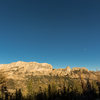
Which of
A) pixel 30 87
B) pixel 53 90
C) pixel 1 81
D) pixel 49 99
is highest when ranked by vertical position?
pixel 1 81

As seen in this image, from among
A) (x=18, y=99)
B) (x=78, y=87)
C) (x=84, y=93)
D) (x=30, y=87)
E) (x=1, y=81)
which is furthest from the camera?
(x=78, y=87)

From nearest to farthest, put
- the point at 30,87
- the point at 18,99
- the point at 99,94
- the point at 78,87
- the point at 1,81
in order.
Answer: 1. the point at 1,81
2. the point at 30,87
3. the point at 18,99
4. the point at 99,94
5. the point at 78,87

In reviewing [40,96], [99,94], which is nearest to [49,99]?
[40,96]

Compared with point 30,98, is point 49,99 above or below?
below

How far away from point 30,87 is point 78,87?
37611mm

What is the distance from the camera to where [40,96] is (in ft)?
205

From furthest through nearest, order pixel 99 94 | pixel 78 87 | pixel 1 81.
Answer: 1. pixel 78 87
2. pixel 99 94
3. pixel 1 81

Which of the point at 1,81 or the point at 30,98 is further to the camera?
the point at 30,98

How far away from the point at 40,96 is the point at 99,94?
130ft

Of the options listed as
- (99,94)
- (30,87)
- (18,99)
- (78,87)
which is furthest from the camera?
(78,87)

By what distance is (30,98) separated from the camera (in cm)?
5066

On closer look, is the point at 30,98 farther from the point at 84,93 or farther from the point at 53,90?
the point at 84,93

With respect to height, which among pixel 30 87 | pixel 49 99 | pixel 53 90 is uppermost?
pixel 30 87

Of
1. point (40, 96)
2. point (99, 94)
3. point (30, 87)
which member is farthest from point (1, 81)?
point (99, 94)
